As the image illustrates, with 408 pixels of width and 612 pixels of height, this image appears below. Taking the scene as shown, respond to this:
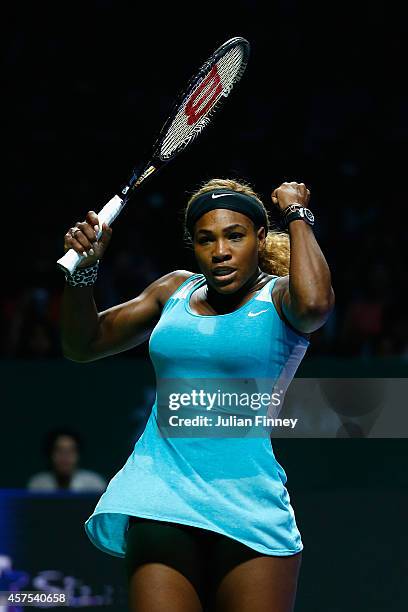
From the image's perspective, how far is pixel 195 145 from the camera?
8695mm

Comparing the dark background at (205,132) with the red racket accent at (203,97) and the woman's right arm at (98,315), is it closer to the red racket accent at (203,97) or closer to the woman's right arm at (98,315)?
the red racket accent at (203,97)

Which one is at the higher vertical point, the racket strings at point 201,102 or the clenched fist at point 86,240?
the racket strings at point 201,102

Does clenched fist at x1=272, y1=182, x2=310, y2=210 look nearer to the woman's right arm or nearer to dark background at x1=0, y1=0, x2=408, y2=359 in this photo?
the woman's right arm

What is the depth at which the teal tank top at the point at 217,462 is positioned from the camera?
282cm

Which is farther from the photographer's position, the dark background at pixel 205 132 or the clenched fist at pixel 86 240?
the dark background at pixel 205 132

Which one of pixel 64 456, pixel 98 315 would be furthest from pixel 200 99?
pixel 64 456

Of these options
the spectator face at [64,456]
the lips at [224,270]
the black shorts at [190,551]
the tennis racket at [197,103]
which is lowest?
the black shorts at [190,551]

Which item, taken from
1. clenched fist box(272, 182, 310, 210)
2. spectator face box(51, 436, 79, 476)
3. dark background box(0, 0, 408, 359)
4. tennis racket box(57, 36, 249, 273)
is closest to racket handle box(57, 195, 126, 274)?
tennis racket box(57, 36, 249, 273)

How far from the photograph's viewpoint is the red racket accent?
3.71 m

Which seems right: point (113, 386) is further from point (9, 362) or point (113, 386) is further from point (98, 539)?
point (98, 539)

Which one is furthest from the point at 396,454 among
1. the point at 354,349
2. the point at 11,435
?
the point at 11,435

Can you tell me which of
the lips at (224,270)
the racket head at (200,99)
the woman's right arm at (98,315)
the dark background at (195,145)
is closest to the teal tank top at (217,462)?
the lips at (224,270)

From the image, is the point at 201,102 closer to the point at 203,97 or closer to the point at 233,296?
the point at 203,97

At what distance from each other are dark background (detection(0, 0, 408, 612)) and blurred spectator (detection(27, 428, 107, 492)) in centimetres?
103
